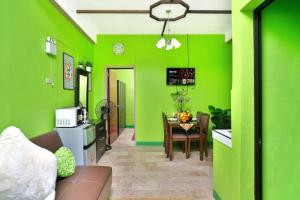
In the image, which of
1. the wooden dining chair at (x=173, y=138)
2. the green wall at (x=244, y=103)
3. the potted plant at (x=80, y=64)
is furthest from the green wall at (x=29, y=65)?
the green wall at (x=244, y=103)

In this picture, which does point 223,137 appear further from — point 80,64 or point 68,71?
point 80,64

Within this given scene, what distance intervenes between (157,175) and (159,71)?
9.21 ft

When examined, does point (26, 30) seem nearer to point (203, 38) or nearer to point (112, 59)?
point (112, 59)

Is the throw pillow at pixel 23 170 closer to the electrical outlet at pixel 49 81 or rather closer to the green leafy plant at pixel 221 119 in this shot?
the electrical outlet at pixel 49 81

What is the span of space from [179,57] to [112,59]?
5.55ft

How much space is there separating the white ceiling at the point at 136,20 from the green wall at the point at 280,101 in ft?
6.28

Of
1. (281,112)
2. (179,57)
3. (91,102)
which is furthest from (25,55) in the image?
(179,57)

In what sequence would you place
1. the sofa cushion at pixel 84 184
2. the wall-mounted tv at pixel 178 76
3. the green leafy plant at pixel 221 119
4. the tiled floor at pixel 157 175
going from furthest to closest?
the wall-mounted tv at pixel 178 76
the green leafy plant at pixel 221 119
the tiled floor at pixel 157 175
the sofa cushion at pixel 84 184

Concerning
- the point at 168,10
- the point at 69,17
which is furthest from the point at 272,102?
the point at 69,17

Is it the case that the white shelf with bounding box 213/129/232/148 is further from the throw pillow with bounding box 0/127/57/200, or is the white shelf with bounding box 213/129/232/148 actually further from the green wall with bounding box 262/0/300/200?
the throw pillow with bounding box 0/127/57/200

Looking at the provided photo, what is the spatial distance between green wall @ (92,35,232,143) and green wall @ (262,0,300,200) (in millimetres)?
3517

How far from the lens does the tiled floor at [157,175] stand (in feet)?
9.03

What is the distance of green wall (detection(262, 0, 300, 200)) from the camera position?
6.27ft

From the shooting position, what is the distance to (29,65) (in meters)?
2.40
